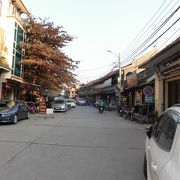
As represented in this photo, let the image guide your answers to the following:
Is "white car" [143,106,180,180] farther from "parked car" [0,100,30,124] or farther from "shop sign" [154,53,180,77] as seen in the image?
"parked car" [0,100,30,124]

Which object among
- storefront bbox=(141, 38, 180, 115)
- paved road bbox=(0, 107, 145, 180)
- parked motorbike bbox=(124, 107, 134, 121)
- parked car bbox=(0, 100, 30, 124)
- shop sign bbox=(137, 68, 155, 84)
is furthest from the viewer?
parked motorbike bbox=(124, 107, 134, 121)

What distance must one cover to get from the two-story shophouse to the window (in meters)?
21.2

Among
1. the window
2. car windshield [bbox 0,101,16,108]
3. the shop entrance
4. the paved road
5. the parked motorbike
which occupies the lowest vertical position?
the paved road

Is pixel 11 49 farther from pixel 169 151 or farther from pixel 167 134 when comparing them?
pixel 169 151

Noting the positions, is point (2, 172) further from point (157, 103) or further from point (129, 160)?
point (157, 103)

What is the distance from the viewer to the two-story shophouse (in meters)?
26.2

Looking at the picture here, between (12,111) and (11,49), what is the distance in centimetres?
1105

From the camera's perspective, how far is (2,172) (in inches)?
262

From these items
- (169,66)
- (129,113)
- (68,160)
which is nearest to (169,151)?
(68,160)

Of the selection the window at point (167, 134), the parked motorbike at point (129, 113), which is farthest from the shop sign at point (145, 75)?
the window at point (167, 134)

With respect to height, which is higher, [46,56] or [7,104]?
[46,56]

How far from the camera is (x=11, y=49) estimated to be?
1106 inches

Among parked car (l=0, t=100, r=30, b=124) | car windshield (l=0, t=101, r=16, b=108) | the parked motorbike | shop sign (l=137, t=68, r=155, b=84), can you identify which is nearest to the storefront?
shop sign (l=137, t=68, r=155, b=84)

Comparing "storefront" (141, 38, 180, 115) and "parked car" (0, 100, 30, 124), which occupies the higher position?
"storefront" (141, 38, 180, 115)
